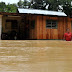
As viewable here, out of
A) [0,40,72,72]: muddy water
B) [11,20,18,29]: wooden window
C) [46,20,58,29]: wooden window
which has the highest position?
[0,40,72,72]: muddy water

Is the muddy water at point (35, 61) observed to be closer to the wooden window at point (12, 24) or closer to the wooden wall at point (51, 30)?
the wooden wall at point (51, 30)

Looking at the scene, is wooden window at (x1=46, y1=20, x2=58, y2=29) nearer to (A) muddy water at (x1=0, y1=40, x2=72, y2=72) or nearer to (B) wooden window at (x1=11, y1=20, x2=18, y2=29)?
(B) wooden window at (x1=11, y1=20, x2=18, y2=29)

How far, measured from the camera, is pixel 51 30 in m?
13.8

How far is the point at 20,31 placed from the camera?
55.1 feet

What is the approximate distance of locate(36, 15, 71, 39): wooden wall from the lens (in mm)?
13484

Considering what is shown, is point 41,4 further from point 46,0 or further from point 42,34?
point 42,34

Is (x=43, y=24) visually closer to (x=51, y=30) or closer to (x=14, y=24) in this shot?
(x=51, y=30)

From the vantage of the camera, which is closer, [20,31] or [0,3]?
[20,31]

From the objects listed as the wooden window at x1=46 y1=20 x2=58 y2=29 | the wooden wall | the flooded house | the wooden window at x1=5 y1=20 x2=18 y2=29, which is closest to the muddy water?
the flooded house

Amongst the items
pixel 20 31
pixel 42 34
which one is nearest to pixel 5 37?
pixel 20 31

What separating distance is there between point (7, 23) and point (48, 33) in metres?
5.24

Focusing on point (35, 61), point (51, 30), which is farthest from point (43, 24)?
point (35, 61)

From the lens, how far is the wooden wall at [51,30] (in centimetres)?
1348

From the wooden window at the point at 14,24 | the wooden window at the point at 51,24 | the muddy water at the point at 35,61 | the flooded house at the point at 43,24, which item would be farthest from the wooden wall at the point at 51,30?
the muddy water at the point at 35,61
